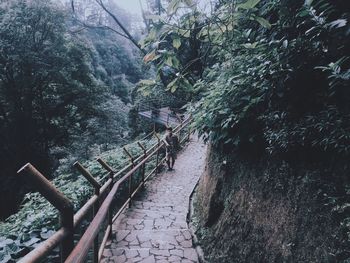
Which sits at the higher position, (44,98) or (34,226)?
(44,98)

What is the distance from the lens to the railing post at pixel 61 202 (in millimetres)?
1749

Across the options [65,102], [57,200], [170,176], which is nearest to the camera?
[57,200]

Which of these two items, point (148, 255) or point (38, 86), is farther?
point (38, 86)

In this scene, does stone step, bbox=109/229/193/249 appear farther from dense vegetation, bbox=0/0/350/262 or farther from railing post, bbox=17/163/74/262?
railing post, bbox=17/163/74/262

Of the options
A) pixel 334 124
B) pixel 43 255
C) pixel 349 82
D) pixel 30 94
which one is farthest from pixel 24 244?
pixel 30 94

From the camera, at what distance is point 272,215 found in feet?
10.7

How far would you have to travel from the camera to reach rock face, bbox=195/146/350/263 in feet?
8.01

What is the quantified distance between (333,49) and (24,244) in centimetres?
428

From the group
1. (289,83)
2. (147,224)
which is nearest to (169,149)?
(147,224)

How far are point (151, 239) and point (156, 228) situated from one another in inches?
21.5

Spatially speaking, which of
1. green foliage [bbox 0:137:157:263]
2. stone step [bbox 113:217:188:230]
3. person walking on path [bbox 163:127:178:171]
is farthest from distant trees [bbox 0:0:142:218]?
stone step [bbox 113:217:188:230]

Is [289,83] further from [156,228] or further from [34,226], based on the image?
[34,226]

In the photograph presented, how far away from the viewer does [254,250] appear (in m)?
3.36

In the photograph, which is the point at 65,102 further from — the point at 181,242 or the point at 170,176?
the point at 181,242
